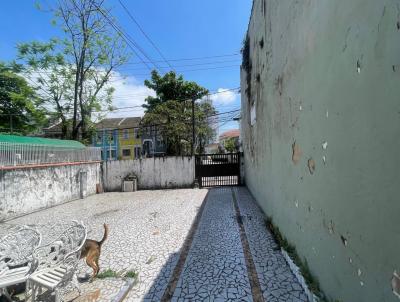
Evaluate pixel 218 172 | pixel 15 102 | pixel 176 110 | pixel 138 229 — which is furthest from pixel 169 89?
pixel 138 229

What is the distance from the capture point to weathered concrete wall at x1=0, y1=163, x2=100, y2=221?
22.4 feet

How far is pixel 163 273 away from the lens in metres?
3.23

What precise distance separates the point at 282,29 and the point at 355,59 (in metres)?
2.30

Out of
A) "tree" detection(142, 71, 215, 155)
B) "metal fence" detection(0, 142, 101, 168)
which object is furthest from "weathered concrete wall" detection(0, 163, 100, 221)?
"tree" detection(142, 71, 215, 155)

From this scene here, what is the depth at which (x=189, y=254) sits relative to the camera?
3789mm

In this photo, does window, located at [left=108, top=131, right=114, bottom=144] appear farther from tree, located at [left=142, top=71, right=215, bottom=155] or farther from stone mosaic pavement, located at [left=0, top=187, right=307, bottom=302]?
stone mosaic pavement, located at [left=0, top=187, right=307, bottom=302]

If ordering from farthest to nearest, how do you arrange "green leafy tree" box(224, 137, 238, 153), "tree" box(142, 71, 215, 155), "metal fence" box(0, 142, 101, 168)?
"green leafy tree" box(224, 137, 238, 153) < "tree" box(142, 71, 215, 155) < "metal fence" box(0, 142, 101, 168)

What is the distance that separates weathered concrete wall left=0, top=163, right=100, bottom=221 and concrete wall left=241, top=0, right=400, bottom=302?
752cm

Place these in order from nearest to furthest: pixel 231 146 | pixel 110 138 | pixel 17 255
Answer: pixel 17 255 < pixel 110 138 < pixel 231 146

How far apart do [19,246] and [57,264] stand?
564mm

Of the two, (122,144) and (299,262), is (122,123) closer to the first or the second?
(122,144)

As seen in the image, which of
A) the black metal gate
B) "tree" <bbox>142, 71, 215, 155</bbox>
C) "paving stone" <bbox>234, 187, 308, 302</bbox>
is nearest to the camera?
"paving stone" <bbox>234, 187, 308, 302</bbox>

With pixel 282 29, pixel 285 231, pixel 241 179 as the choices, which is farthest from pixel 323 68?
pixel 241 179

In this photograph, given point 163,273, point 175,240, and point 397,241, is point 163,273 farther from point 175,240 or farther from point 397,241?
point 397,241
